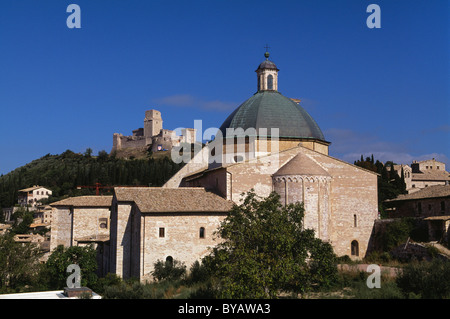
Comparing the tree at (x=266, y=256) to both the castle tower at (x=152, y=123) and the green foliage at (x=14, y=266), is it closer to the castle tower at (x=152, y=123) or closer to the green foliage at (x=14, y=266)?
the green foliage at (x=14, y=266)

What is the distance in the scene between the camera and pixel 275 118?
32781 mm

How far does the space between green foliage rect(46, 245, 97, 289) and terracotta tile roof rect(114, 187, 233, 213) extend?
167 inches

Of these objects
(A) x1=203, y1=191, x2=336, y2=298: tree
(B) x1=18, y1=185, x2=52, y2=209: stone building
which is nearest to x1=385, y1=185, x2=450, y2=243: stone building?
A: (A) x1=203, y1=191, x2=336, y2=298: tree

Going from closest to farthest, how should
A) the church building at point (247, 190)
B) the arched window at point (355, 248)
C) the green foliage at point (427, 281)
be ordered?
→ the green foliage at point (427, 281), the church building at point (247, 190), the arched window at point (355, 248)

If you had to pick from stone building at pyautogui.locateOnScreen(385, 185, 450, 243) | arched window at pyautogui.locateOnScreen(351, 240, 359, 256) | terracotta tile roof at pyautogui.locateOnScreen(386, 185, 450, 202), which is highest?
terracotta tile roof at pyautogui.locateOnScreen(386, 185, 450, 202)

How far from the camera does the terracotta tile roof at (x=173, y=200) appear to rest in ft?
87.2

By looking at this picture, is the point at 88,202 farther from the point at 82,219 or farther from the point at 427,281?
the point at 427,281

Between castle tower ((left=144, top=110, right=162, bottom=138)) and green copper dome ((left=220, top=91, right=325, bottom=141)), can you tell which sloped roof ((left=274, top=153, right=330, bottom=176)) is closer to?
green copper dome ((left=220, top=91, right=325, bottom=141))

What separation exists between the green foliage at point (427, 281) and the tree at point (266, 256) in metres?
2.90

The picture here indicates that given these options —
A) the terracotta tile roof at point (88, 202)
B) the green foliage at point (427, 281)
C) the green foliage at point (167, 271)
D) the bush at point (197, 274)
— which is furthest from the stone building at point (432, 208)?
the terracotta tile roof at point (88, 202)

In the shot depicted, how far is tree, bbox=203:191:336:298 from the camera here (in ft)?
53.9

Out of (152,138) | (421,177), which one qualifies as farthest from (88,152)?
(421,177)
